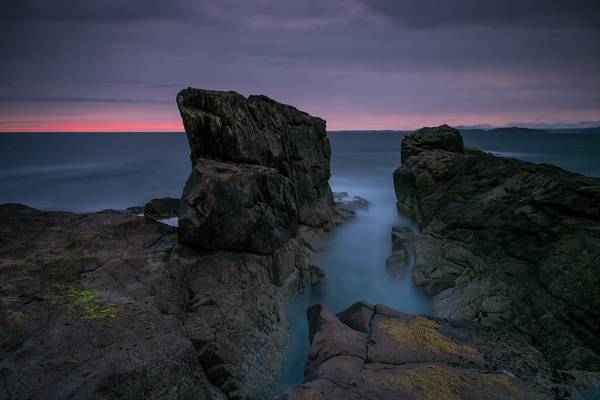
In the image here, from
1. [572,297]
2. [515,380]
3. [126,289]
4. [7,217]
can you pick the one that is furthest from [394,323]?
[7,217]

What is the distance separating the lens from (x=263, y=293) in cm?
905

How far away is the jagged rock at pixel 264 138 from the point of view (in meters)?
11.1

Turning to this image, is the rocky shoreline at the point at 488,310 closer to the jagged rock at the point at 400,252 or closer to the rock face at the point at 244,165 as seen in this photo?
the jagged rock at the point at 400,252

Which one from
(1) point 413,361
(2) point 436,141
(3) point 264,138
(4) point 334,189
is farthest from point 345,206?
(1) point 413,361

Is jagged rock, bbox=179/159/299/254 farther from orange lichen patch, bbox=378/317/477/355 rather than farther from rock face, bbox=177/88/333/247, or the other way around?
orange lichen patch, bbox=378/317/477/355

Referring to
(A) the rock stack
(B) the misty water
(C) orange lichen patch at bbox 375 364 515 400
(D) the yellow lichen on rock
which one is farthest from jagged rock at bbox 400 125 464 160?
(D) the yellow lichen on rock

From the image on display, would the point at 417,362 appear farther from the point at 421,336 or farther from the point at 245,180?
the point at 245,180

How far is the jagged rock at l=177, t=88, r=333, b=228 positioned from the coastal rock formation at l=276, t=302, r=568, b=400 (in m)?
4.92

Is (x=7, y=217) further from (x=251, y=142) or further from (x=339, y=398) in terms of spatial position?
(x=339, y=398)

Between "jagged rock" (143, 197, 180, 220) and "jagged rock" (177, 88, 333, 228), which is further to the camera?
"jagged rock" (143, 197, 180, 220)

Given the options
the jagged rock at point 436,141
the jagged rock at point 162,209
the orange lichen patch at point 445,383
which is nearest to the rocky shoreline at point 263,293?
the orange lichen patch at point 445,383

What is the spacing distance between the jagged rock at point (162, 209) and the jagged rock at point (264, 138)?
17.8 feet

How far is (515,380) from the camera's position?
230 inches

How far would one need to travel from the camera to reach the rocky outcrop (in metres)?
5.32
